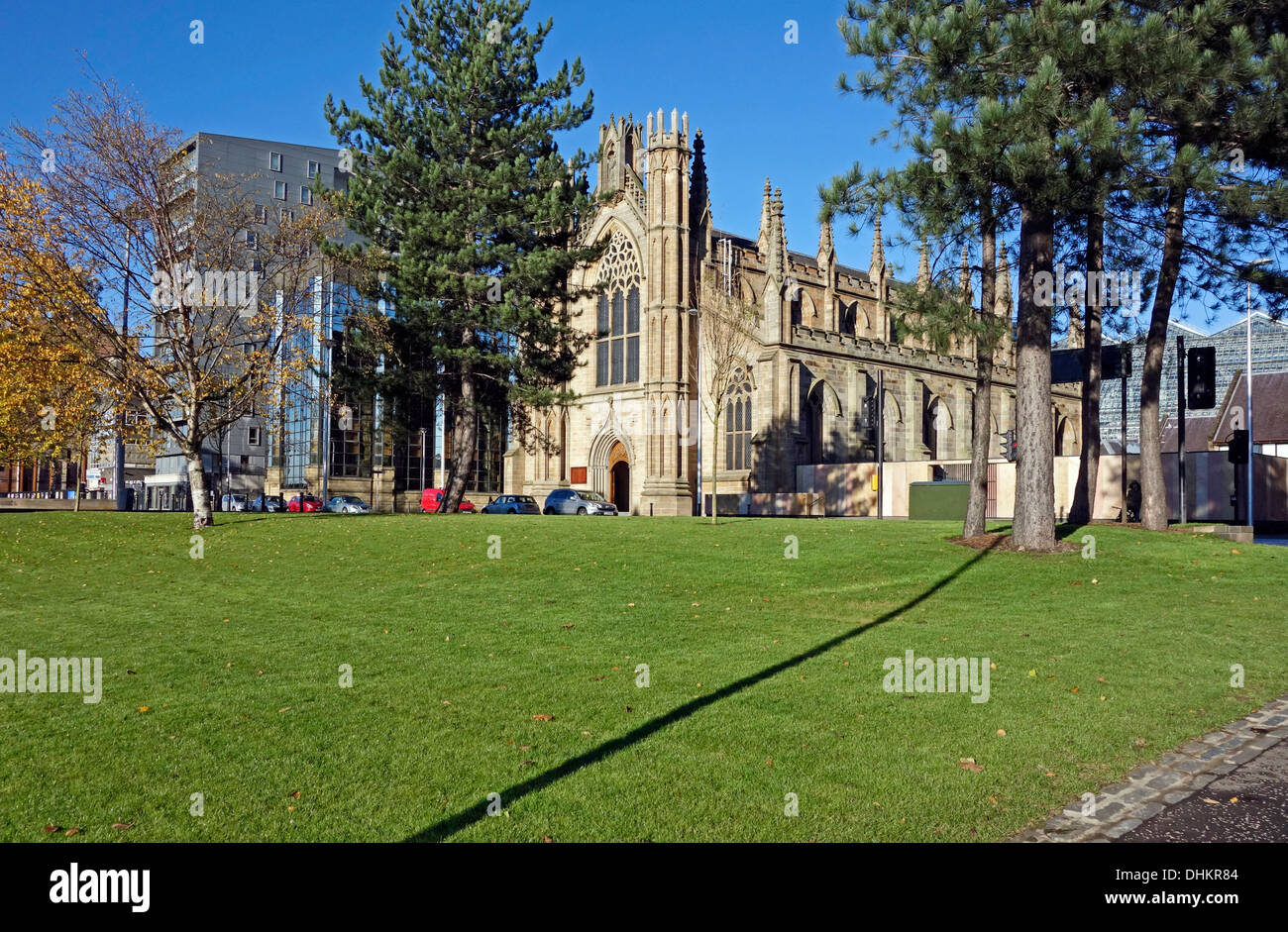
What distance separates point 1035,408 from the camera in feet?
60.4

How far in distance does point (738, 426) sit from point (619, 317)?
927 cm

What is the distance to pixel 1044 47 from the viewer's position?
15.5m

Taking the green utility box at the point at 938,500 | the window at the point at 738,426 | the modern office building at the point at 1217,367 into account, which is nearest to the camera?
the green utility box at the point at 938,500

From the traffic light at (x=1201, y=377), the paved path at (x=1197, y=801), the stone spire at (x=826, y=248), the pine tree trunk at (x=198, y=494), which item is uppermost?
the stone spire at (x=826, y=248)

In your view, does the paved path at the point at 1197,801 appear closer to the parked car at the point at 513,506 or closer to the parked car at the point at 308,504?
the parked car at the point at 513,506

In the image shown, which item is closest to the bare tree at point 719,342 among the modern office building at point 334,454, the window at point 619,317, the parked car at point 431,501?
the window at point 619,317

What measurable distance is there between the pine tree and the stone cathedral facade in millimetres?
10006

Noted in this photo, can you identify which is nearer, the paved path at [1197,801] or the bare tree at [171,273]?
the paved path at [1197,801]

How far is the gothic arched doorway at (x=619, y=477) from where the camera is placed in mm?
50906

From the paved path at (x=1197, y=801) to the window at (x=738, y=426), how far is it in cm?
3989

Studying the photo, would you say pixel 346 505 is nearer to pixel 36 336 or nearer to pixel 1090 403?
pixel 36 336

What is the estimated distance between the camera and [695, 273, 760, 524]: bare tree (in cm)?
3216

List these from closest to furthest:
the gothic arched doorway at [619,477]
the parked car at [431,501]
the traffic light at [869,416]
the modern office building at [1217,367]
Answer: the traffic light at [869,416], the gothic arched doorway at [619,477], the parked car at [431,501], the modern office building at [1217,367]

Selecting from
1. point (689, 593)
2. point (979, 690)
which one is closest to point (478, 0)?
point (689, 593)
